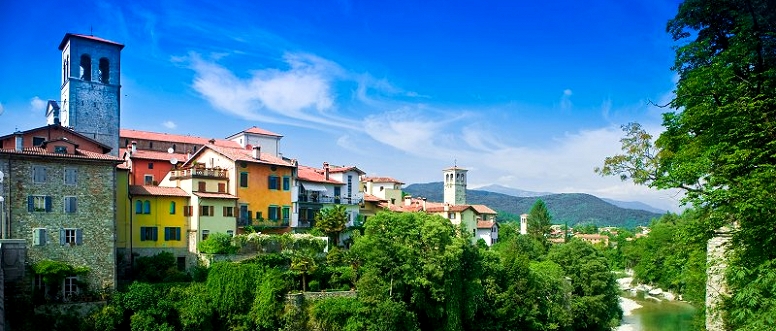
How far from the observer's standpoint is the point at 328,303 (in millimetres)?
34594

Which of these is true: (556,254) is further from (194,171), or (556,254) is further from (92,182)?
(92,182)

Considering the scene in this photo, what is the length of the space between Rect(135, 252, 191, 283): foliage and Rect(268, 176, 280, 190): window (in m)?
9.08

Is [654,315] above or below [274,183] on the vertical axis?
below

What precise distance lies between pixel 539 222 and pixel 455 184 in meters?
13.4

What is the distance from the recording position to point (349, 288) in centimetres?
3697

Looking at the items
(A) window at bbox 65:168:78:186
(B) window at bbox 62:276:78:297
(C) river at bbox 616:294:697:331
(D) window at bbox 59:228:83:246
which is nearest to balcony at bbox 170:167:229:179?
(A) window at bbox 65:168:78:186

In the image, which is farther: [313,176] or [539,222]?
[539,222]

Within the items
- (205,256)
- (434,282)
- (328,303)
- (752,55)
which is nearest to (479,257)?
(434,282)

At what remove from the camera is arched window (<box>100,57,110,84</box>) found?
42094 millimetres

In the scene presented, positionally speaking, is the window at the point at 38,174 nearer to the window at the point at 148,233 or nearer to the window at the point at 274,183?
the window at the point at 148,233

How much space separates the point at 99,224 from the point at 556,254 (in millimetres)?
41072

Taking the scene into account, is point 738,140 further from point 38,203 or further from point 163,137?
point 163,137

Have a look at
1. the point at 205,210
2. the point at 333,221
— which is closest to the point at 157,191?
the point at 205,210

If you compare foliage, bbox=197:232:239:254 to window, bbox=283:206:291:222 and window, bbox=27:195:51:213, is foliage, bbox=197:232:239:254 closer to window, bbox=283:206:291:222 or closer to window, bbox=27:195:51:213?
window, bbox=283:206:291:222
